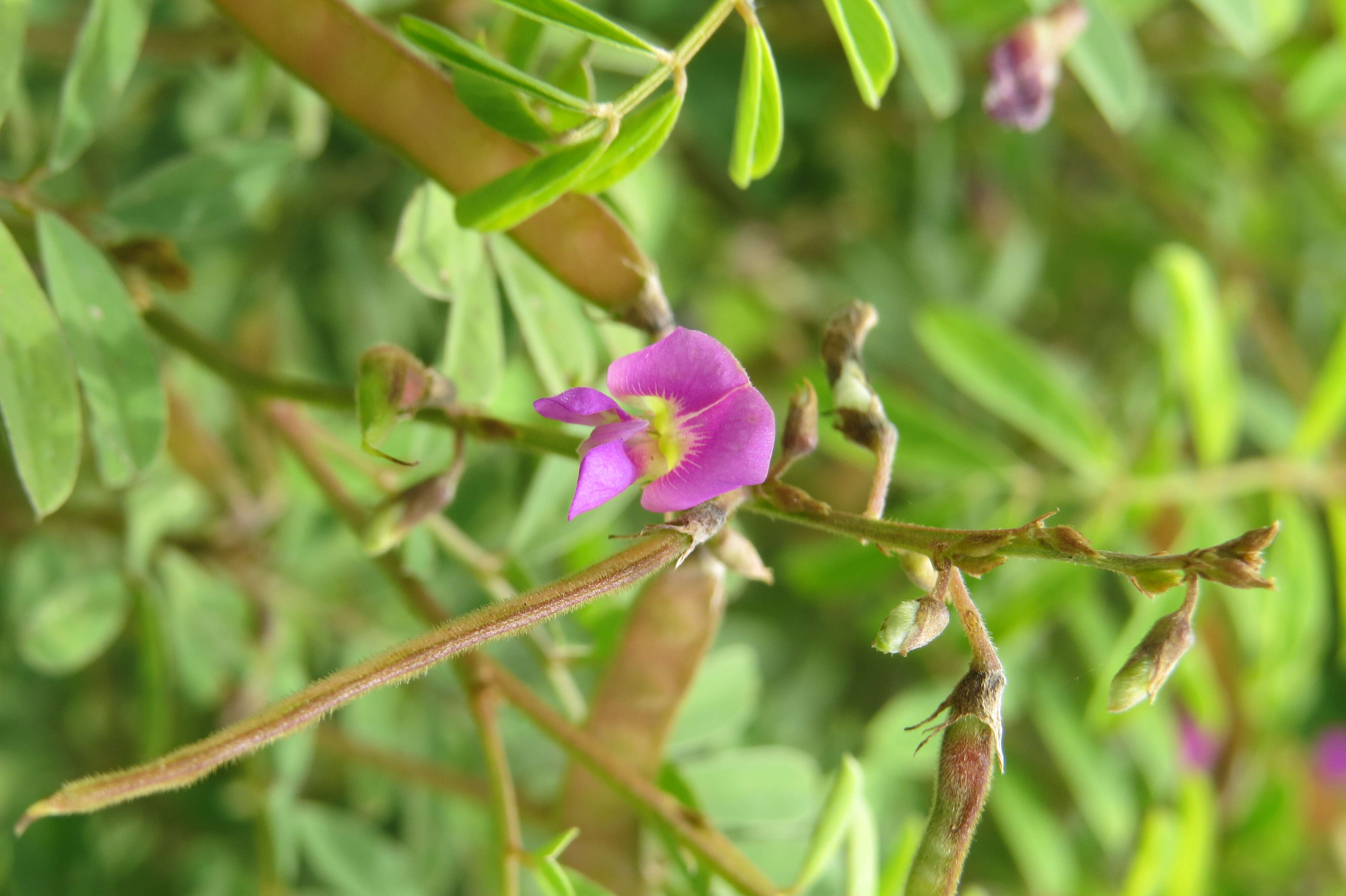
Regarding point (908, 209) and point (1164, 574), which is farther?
point (908, 209)

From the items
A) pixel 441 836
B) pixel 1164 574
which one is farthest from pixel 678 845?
pixel 441 836

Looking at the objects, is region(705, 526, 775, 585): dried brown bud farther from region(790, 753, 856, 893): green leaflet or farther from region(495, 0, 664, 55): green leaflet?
region(495, 0, 664, 55): green leaflet

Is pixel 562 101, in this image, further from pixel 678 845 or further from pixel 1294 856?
pixel 1294 856

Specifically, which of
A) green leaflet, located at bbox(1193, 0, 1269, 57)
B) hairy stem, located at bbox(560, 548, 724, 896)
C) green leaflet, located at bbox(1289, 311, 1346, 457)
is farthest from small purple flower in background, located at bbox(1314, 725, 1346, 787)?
hairy stem, located at bbox(560, 548, 724, 896)

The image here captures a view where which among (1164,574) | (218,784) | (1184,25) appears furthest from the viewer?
(1184,25)

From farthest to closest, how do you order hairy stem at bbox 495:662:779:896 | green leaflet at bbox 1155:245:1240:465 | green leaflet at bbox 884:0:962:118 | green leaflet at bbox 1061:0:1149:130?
green leaflet at bbox 1155:245:1240:465 < green leaflet at bbox 1061:0:1149:130 < green leaflet at bbox 884:0:962:118 < hairy stem at bbox 495:662:779:896

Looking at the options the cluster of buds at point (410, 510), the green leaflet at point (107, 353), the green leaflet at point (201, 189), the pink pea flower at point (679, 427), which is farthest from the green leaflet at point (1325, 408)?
the green leaflet at point (107, 353)

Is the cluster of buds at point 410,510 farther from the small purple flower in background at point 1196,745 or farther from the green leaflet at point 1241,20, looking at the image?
the small purple flower in background at point 1196,745
